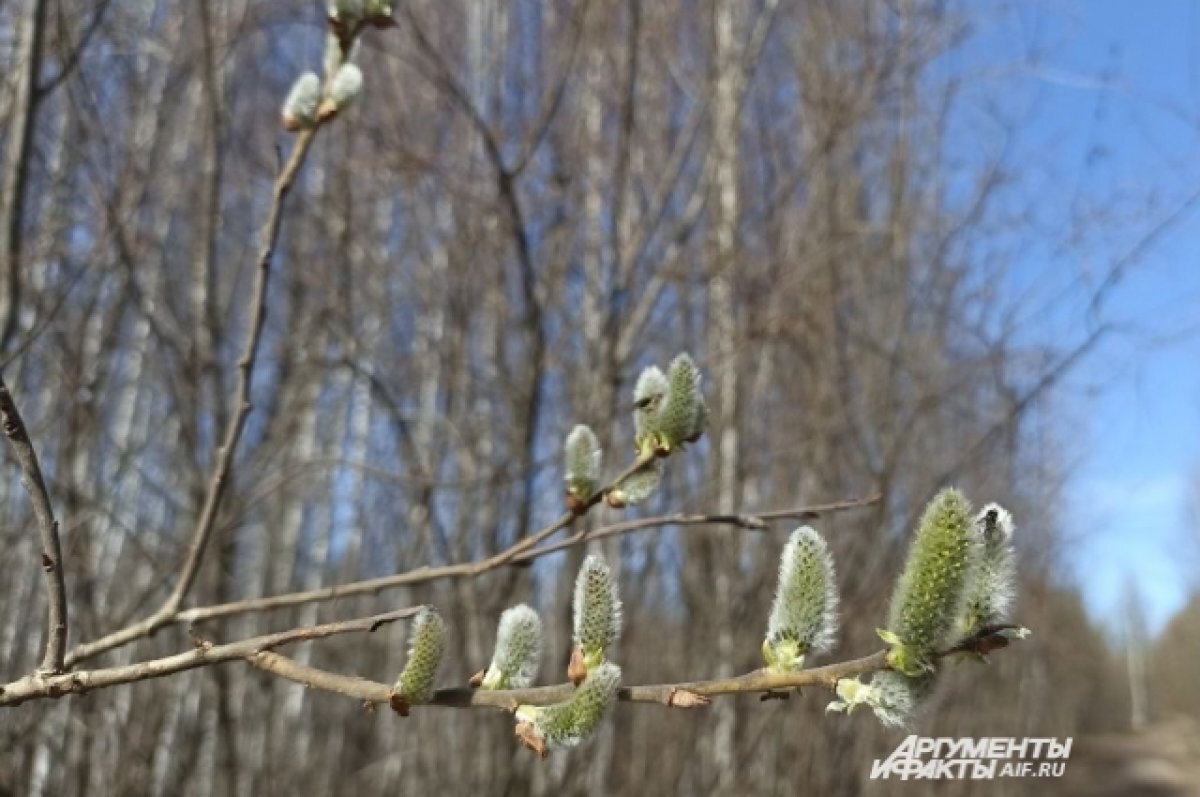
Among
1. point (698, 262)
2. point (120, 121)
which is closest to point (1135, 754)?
point (698, 262)

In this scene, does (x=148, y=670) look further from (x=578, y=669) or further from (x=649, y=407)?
(x=649, y=407)

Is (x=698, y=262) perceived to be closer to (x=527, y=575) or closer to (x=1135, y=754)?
(x=527, y=575)

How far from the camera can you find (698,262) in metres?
2.99

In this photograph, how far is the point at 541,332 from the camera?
2.03 m

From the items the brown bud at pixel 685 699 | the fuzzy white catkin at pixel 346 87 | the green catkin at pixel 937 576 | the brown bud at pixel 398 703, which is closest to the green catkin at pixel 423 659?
the brown bud at pixel 398 703

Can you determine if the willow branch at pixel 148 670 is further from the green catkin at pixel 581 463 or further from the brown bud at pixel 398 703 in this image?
the green catkin at pixel 581 463

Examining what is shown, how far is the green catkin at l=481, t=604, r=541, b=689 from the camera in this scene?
715 mm

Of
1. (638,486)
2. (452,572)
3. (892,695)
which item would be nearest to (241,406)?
(452,572)

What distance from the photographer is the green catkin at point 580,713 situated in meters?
0.63

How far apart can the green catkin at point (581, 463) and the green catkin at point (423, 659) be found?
0.30m

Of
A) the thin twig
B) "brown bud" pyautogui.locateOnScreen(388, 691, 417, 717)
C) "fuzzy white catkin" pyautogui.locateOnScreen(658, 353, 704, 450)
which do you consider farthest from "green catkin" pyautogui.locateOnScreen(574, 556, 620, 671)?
the thin twig

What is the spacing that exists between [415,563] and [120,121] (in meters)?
1.83

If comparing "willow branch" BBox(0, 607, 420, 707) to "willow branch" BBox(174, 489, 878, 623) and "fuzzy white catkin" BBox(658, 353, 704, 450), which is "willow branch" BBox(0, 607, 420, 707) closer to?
"willow branch" BBox(174, 489, 878, 623)

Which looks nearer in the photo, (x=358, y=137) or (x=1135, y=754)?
(x=358, y=137)
